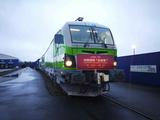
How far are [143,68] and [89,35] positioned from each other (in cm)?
842

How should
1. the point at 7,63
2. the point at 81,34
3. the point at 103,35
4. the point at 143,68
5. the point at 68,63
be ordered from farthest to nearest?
the point at 7,63
the point at 143,68
the point at 103,35
the point at 81,34
the point at 68,63

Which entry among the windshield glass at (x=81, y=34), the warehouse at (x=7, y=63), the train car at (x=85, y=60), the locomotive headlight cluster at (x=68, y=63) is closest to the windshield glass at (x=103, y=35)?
the train car at (x=85, y=60)

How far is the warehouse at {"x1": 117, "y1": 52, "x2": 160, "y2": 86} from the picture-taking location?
16219mm

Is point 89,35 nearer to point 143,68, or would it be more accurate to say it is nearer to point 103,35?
point 103,35

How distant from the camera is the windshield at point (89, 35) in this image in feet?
34.1

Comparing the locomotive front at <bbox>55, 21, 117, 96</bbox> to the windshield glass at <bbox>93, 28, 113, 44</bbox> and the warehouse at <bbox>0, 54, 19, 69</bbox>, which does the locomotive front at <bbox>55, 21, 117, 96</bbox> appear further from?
the warehouse at <bbox>0, 54, 19, 69</bbox>

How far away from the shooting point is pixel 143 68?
17.8 m

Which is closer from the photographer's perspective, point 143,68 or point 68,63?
point 68,63

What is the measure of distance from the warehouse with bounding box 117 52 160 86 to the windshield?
6376 millimetres

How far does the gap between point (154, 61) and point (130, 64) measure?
361cm

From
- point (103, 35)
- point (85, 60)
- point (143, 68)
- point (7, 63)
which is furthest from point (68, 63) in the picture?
point (7, 63)

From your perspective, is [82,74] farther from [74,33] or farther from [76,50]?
[74,33]

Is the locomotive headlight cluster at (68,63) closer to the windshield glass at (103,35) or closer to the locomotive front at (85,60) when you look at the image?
the locomotive front at (85,60)

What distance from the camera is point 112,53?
1043cm
